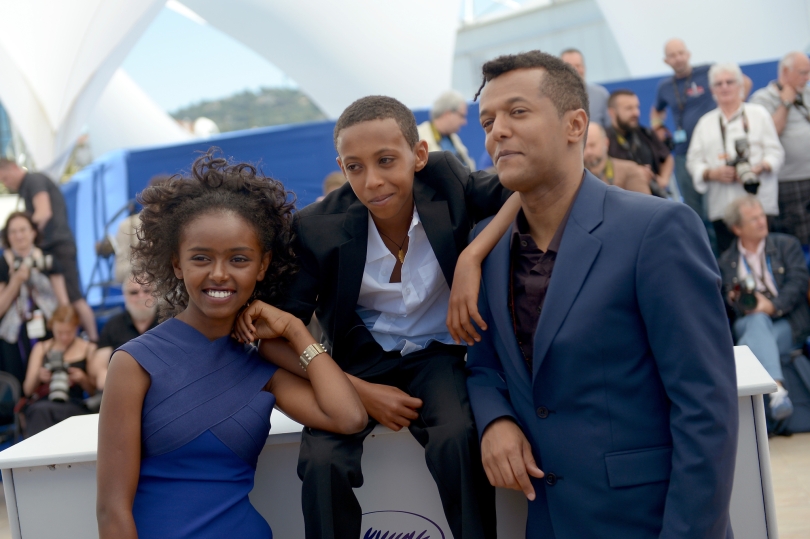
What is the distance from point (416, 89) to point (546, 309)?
9.91 m

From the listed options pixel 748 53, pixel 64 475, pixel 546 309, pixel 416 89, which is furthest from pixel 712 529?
pixel 416 89

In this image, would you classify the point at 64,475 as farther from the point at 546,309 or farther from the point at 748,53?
the point at 748,53

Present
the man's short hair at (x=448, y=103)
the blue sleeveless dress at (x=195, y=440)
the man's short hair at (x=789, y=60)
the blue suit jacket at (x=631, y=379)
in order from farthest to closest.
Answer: the man's short hair at (x=448, y=103) < the man's short hair at (x=789, y=60) < the blue sleeveless dress at (x=195, y=440) < the blue suit jacket at (x=631, y=379)

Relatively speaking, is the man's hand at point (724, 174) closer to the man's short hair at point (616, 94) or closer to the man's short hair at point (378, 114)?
the man's short hair at point (616, 94)

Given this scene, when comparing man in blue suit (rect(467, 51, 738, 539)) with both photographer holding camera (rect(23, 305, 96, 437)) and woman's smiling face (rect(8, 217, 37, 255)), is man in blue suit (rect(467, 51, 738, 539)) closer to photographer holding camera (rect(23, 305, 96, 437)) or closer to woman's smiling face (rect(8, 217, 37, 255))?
photographer holding camera (rect(23, 305, 96, 437))

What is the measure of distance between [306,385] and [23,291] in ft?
14.0

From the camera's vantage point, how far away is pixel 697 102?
18.5 ft

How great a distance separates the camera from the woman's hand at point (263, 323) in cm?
203

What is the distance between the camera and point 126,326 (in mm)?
4863

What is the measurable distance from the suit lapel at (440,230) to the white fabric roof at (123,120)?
445 inches

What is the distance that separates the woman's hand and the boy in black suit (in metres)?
0.05

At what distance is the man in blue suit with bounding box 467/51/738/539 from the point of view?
1483 millimetres

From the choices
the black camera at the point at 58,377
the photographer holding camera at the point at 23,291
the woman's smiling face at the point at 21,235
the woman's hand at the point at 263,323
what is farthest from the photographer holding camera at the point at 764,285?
the woman's smiling face at the point at 21,235

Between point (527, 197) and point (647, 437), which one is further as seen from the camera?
point (527, 197)
